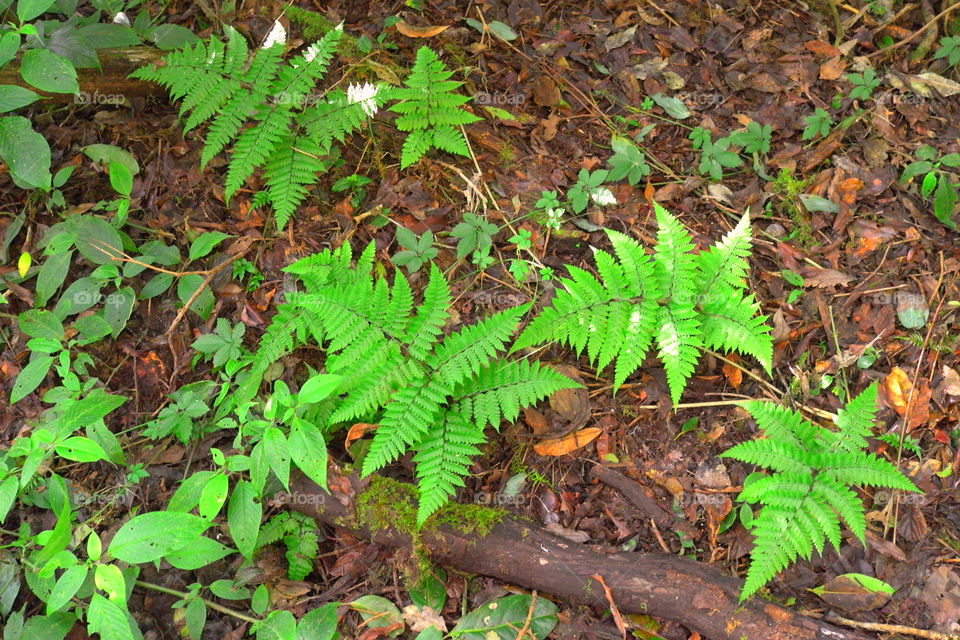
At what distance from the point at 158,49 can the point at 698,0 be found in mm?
3727

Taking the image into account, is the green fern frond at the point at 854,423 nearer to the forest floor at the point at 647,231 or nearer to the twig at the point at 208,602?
the forest floor at the point at 647,231

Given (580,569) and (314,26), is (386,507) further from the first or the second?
(314,26)

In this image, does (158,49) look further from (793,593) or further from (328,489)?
(793,593)

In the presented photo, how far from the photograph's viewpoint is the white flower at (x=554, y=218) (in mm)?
3924

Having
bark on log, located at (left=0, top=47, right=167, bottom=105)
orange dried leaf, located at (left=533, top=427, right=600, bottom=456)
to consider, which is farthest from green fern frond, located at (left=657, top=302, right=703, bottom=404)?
bark on log, located at (left=0, top=47, right=167, bottom=105)

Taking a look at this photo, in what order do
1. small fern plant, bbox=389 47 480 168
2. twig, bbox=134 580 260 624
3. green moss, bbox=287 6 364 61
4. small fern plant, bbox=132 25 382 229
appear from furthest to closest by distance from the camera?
green moss, bbox=287 6 364 61, small fern plant, bbox=389 47 480 168, small fern plant, bbox=132 25 382 229, twig, bbox=134 580 260 624

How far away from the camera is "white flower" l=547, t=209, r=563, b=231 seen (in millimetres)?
3924

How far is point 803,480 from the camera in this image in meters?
3.13

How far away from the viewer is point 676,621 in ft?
10.1

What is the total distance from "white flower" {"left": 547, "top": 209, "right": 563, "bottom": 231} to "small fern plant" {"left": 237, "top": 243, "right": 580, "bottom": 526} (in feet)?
2.77

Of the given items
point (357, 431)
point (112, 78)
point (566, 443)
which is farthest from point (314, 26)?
point (566, 443)

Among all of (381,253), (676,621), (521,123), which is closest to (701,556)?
(676,621)

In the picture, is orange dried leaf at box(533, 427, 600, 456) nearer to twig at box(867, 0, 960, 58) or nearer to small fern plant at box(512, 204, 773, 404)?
small fern plant at box(512, 204, 773, 404)

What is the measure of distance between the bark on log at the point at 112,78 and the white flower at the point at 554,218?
2606mm
